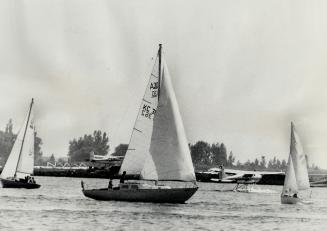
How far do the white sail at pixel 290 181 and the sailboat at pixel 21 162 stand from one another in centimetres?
2980

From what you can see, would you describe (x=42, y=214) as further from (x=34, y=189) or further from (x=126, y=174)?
(x=34, y=189)

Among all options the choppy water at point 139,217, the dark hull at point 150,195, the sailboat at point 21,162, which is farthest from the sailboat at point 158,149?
the sailboat at point 21,162

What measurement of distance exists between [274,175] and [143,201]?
12152cm

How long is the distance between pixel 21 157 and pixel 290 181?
31.6 metres

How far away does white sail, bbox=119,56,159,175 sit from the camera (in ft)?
165

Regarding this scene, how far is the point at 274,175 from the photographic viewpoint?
546 feet

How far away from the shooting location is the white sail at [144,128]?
5016 cm

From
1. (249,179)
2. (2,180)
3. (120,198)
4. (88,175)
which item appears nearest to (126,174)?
(120,198)

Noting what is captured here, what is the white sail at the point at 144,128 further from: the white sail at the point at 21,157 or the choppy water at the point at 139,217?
the white sail at the point at 21,157

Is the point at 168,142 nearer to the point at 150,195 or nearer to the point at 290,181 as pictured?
the point at 150,195

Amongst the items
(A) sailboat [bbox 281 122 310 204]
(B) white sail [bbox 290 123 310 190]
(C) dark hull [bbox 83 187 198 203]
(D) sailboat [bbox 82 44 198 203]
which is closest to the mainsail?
(D) sailboat [bbox 82 44 198 203]

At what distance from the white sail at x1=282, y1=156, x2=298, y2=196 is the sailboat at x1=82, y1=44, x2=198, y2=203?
14428 mm

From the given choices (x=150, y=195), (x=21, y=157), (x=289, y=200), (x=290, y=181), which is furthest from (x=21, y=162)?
(x=290, y=181)

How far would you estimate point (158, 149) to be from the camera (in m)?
49.2
